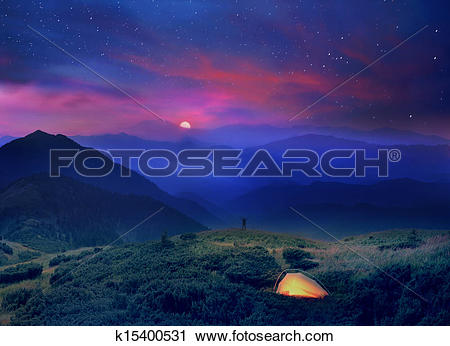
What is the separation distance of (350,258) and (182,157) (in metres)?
9.10

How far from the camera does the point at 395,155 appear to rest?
20.6m

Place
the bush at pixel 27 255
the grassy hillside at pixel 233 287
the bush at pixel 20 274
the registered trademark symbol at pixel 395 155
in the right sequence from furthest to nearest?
the registered trademark symbol at pixel 395 155
the bush at pixel 27 255
the bush at pixel 20 274
the grassy hillside at pixel 233 287

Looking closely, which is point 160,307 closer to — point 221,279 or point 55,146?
point 221,279

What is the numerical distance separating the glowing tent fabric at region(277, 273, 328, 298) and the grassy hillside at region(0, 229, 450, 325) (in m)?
Result: 0.37

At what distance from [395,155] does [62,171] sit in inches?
658

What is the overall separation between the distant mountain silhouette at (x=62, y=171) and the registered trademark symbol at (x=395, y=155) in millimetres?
9030

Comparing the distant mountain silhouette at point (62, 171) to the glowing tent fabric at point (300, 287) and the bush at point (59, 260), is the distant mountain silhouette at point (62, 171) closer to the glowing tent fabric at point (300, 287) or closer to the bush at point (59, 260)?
the bush at point (59, 260)

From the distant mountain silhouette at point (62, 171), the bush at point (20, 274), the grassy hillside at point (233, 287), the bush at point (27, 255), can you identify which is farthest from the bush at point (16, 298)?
the distant mountain silhouette at point (62, 171)

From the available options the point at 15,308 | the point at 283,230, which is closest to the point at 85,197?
the point at 15,308

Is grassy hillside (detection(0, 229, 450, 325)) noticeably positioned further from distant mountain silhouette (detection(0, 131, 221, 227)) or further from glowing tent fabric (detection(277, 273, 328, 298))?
distant mountain silhouette (detection(0, 131, 221, 227))

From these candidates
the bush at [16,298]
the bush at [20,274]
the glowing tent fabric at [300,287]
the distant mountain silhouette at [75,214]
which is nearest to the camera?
the glowing tent fabric at [300,287]

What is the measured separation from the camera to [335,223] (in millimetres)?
20828

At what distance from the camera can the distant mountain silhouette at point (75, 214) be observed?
2059 centimetres
